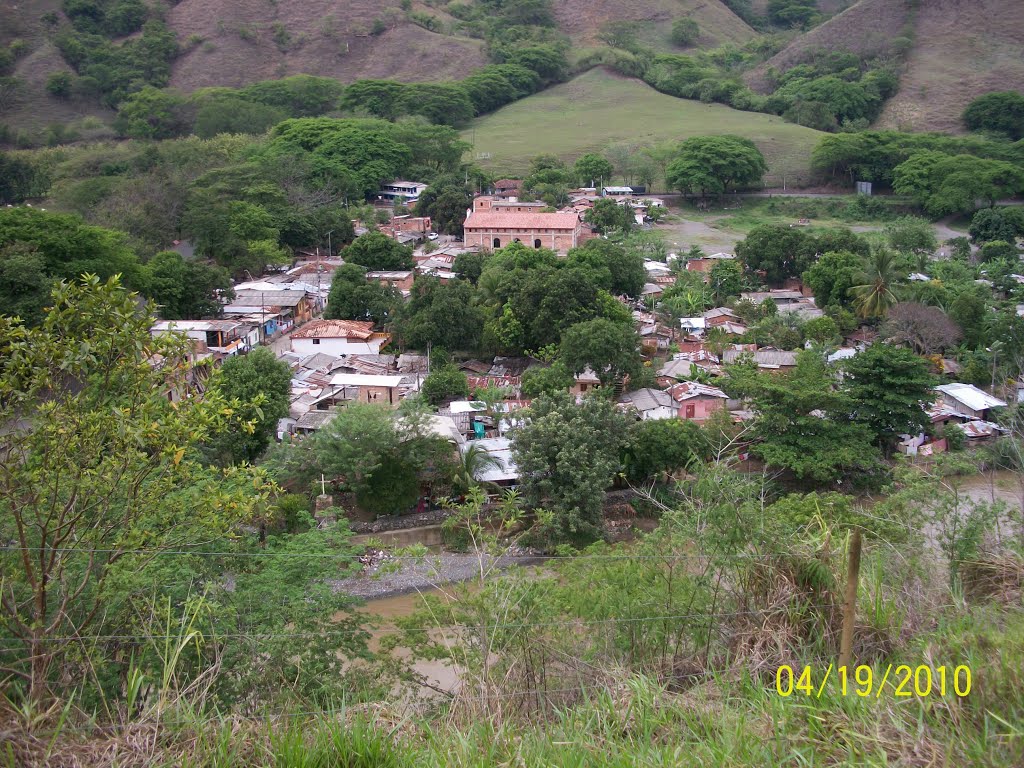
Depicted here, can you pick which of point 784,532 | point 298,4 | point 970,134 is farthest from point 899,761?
point 298,4

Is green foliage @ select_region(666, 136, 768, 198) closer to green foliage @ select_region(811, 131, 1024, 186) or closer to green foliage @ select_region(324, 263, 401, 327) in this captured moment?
green foliage @ select_region(811, 131, 1024, 186)

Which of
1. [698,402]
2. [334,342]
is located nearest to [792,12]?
[334,342]

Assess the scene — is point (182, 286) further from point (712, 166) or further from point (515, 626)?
point (712, 166)

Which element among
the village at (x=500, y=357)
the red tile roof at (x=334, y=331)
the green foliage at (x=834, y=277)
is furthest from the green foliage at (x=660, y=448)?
the green foliage at (x=834, y=277)

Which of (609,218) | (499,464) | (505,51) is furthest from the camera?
(505,51)

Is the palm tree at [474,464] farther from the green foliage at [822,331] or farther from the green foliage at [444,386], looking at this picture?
the green foliage at [822,331]

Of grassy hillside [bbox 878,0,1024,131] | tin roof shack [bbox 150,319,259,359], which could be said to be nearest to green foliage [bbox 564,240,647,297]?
tin roof shack [bbox 150,319,259,359]
